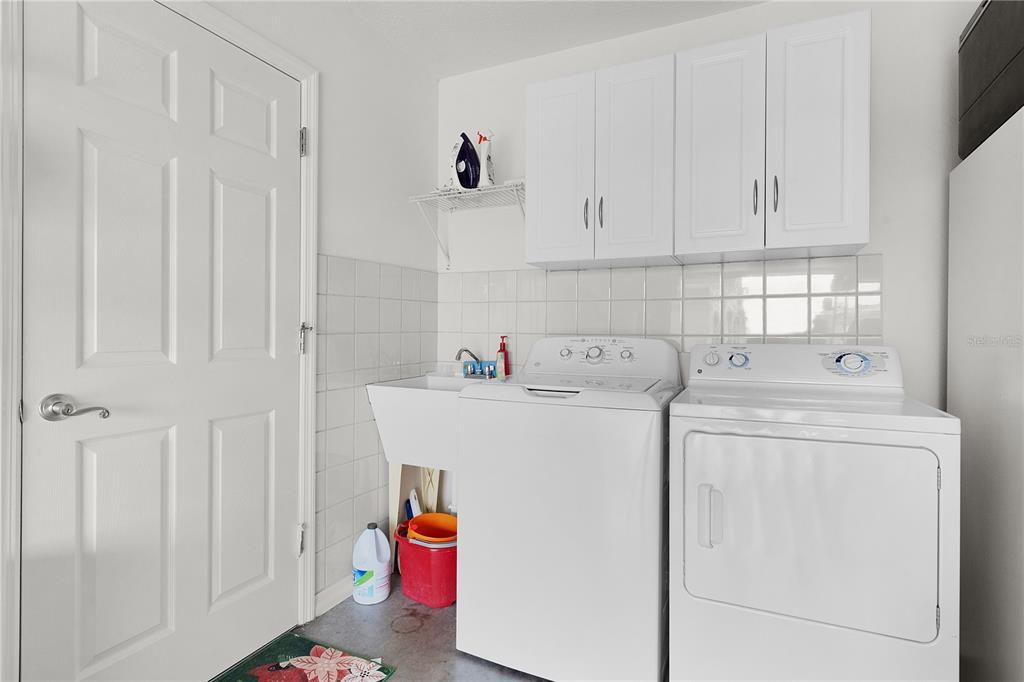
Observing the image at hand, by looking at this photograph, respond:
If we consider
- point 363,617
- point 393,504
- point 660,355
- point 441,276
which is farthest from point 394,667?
point 441,276

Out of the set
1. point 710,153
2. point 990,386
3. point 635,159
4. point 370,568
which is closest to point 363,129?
point 635,159

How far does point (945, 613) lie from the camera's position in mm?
1313

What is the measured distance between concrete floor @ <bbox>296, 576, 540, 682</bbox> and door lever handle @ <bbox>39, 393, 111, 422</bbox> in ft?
3.77

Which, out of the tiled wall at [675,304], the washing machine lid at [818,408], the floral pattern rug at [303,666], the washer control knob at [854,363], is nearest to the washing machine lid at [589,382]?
the washing machine lid at [818,408]

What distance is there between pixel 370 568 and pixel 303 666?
451 mm

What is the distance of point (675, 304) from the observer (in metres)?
2.22

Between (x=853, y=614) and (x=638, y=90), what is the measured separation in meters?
1.79

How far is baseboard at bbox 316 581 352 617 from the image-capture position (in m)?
2.06

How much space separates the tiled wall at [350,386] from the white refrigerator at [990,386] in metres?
2.10

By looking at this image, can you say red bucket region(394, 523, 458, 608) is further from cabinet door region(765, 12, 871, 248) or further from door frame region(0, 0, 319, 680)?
cabinet door region(765, 12, 871, 248)

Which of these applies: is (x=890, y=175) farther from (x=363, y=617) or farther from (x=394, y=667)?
(x=363, y=617)

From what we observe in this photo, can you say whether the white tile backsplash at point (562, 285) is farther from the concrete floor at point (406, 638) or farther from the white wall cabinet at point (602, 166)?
the concrete floor at point (406, 638)

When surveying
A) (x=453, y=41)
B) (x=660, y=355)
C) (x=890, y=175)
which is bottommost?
(x=660, y=355)

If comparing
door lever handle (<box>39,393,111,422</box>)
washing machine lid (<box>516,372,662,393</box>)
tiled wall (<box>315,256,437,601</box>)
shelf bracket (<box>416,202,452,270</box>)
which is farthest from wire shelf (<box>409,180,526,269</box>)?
door lever handle (<box>39,393,111,422</box>)
